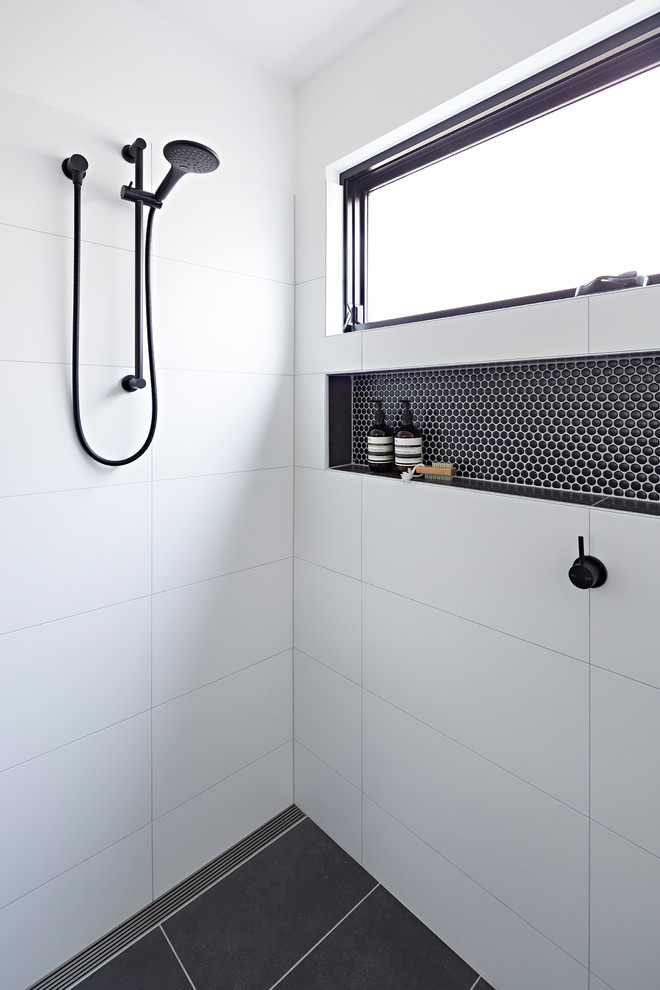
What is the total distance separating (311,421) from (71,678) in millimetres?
991

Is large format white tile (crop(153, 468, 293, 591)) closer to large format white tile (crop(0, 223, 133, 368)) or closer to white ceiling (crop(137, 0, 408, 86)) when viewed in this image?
large format white tile (crop(0, 223, 133, 368))

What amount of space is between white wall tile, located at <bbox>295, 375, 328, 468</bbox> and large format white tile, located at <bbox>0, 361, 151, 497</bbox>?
1.69ft

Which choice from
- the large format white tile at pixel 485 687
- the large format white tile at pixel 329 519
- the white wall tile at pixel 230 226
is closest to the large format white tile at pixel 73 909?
the large format white tile at pixel 485 687

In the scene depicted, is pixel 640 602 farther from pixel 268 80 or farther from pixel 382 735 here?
pixel 268 80

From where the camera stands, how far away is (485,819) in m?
1.30

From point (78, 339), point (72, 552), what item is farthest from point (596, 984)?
point (78, 339)

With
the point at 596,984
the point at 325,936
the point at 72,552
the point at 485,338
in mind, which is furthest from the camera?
the point at 325,936

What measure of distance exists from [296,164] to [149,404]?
966 millimetres

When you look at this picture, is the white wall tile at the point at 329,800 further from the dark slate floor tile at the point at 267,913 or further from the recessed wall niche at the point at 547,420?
the recessed wall niche at the point at 547,420

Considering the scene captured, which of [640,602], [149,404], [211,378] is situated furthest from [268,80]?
[640,602]

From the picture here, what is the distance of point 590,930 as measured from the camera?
1.12m

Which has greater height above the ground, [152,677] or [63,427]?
[63,427]

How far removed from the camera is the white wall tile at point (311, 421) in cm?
169

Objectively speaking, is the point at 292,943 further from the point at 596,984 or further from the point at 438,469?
the point at 438,469
